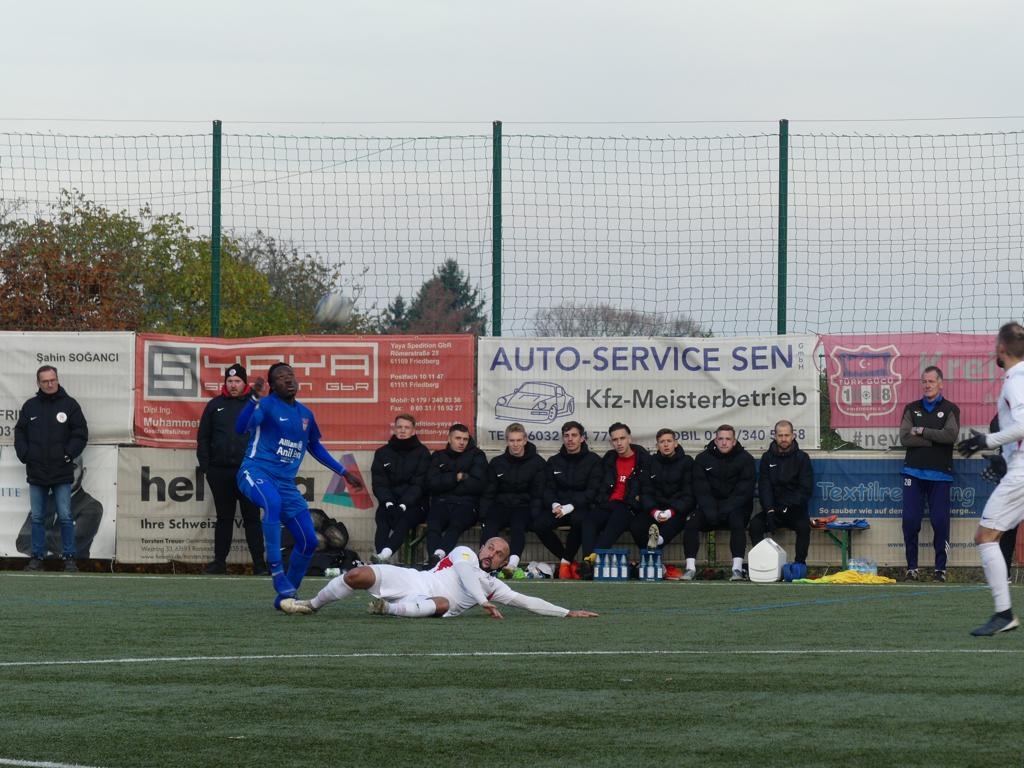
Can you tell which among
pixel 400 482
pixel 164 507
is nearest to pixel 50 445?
pixel 164 507

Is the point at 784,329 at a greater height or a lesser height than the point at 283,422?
greater

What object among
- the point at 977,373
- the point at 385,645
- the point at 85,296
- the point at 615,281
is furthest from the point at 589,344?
the point at 85,296

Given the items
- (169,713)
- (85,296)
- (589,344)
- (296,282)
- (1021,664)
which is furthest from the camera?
Answer: (296,282)

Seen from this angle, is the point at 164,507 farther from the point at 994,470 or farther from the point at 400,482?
the point at 994,470

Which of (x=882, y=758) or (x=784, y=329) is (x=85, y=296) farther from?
(x=882, y=758)

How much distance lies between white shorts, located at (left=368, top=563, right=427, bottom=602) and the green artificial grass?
20cm

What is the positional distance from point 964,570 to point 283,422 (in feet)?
29.1

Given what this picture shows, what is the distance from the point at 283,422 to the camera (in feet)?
42.3

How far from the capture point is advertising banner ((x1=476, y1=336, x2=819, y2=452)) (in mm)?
18578

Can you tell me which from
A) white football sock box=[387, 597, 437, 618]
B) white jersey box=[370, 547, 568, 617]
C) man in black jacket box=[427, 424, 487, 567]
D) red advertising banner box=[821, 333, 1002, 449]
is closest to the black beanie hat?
man in black jacket box=[427, 424, 487, 567]

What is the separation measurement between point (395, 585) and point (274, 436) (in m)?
1.88

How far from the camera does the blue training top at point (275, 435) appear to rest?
1286cm

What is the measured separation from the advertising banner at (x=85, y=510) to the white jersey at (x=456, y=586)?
27.2 ft

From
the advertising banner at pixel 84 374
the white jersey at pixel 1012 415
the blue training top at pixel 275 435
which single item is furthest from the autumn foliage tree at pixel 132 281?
the white jersey at pixel 1012 415
